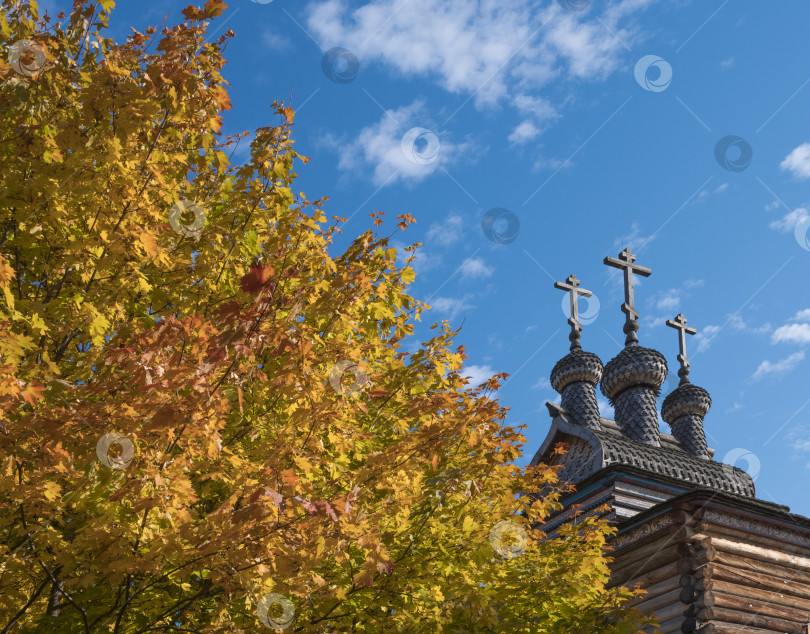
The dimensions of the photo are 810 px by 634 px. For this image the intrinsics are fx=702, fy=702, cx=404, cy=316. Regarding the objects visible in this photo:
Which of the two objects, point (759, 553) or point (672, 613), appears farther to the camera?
point (759, 553)

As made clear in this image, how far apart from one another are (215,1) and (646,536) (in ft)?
34.5

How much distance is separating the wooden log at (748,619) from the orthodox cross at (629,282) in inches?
579

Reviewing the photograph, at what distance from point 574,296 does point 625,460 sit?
7.99 metres

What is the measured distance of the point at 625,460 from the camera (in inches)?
762

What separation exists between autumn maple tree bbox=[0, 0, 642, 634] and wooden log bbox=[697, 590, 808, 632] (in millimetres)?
4644

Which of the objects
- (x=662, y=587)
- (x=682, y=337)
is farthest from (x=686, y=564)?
(x=682, y=337)

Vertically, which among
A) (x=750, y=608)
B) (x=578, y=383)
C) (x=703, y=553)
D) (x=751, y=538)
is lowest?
(x=750, y=608)

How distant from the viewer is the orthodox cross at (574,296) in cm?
2581

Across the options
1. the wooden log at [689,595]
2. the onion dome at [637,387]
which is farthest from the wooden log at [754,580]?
the onion dome at [637,387]

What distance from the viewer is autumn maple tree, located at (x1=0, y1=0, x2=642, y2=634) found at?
442 centimetres

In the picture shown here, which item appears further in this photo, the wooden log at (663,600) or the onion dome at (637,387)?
the onion dome at (637,387)

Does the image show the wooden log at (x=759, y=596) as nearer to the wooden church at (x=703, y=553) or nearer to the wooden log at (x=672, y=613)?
the wooden church at (x=703, y=553)

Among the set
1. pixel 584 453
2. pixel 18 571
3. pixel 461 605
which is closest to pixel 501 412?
pixel 461 605

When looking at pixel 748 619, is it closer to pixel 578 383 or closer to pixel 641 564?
pixel 641 564
